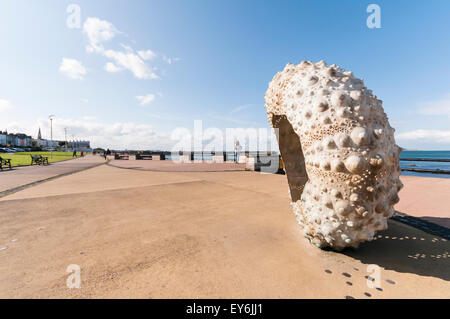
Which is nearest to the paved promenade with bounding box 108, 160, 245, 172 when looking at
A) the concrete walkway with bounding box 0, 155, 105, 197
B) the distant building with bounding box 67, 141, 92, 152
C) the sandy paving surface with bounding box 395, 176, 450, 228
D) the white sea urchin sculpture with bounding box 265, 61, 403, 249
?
the concrete walkway with bounding box 0, 155, 105, 197

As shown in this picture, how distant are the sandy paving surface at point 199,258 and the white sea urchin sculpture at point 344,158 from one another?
0.50 meters

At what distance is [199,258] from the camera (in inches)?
93.7

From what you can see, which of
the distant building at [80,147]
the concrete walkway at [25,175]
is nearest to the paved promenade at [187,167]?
the concrete walkway at [25,175]

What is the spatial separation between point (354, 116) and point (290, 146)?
221cm

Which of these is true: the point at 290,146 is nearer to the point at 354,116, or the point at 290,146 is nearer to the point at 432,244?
the point at 354,116

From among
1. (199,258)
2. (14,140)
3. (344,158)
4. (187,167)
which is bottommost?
(199,258)

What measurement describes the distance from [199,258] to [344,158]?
215 cm

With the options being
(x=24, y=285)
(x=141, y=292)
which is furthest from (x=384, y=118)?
(x=24, y=285)

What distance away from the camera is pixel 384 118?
2.30 m

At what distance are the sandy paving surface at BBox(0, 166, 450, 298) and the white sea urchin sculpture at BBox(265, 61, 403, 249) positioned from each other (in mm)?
500

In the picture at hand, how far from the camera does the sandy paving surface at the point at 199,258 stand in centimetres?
183

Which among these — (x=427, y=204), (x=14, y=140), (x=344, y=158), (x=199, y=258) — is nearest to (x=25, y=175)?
(x=199, y=258)

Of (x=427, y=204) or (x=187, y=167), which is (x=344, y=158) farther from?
(x=187, y=167)

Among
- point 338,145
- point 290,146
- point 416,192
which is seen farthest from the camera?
point 416,192
